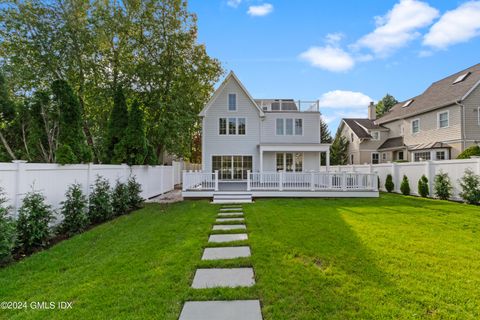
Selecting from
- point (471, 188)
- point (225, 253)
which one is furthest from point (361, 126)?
point (225, 253)

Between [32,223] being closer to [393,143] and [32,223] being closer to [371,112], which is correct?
[393,143]

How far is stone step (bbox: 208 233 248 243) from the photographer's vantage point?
5.23 metres

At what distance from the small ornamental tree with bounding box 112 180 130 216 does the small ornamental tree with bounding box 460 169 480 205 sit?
13.2 m

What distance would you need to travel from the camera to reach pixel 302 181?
477 inches

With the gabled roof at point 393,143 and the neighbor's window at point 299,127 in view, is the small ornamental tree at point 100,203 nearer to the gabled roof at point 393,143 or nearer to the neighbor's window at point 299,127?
the neighbor's window at point 299,127

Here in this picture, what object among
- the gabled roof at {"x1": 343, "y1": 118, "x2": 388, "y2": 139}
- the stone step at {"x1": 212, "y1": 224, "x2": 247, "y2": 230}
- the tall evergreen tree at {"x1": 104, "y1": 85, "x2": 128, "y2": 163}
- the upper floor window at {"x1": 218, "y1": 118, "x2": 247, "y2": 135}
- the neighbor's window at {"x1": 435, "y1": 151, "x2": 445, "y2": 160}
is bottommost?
the stone step at {"x1": 212, "y1": 224, "x2": 247, "y2": 230}

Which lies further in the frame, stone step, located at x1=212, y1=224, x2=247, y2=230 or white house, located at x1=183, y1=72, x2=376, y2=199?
white house, located at x1=183, y1=72, x2=376, y2=199

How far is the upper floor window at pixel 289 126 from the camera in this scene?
690 inches

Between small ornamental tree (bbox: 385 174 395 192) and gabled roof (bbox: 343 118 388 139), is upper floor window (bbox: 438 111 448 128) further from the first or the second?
gabled roof (bbox: 343 118 388 139)

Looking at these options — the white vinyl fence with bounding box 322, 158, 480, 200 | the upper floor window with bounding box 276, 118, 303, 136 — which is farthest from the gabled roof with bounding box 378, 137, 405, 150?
A: the upper floor window with bounding box 276, 118, 303, 136

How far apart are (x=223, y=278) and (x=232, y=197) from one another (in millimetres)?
7923

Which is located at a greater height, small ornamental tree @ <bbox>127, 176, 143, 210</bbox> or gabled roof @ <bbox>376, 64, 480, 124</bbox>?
gabled roof @ <bbox>376, 64, 480, 124</bbox>

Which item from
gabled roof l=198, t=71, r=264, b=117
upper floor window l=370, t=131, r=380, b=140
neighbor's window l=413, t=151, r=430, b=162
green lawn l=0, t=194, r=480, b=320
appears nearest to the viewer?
green lawn l=0, t=194, r=480, b=320

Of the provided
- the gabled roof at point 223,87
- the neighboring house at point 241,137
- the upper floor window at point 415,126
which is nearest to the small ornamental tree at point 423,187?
the neighboring house at point 241,137
